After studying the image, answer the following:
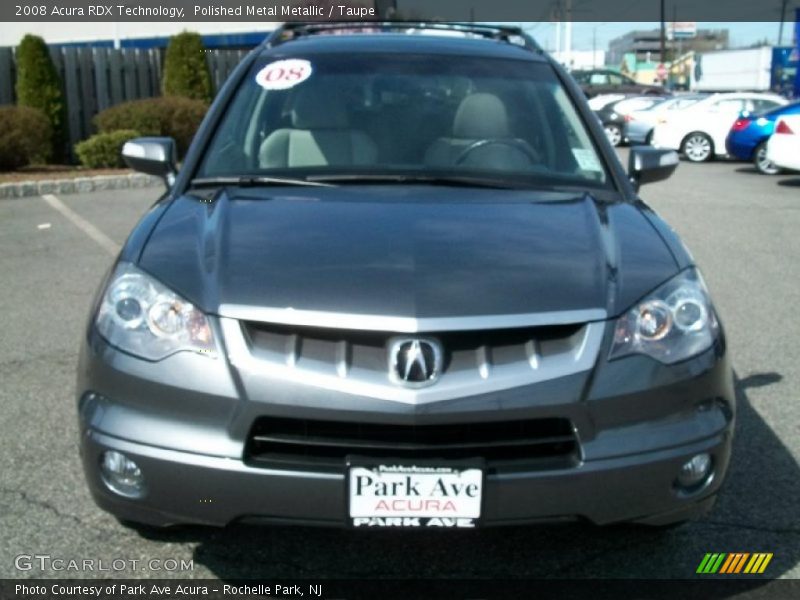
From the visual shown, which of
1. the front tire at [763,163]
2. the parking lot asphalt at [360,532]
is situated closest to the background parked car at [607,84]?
the front tire at [763,163]

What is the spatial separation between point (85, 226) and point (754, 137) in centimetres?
1230

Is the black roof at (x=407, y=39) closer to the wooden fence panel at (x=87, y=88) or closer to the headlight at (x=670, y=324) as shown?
the headlight at (x=670, y=324)

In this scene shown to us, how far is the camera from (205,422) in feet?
9.18

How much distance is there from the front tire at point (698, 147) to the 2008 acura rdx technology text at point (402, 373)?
18571 millimetres

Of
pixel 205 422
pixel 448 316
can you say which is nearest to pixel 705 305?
pixel 448 316

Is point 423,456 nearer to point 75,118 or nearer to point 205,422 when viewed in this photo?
point 205,422

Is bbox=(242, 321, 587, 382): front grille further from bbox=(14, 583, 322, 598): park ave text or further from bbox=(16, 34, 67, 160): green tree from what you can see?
bbox=(16, 34, 67, 160): green tree

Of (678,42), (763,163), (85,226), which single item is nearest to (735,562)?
(85,226)

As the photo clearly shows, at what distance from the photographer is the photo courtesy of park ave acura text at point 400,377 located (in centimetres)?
277

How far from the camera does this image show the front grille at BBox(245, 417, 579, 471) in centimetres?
278

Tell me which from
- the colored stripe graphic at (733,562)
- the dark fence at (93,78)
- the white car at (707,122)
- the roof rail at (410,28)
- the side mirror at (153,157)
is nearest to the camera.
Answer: the colored stripe graphic at (733,562)

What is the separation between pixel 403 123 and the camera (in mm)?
4301

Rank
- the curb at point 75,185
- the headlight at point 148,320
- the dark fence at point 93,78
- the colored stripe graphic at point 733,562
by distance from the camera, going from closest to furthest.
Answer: the headlight at point 148,320 < the colored stripe graphic at point 733,562 < the curb at point 75,185 < the dark fence at point 93,78

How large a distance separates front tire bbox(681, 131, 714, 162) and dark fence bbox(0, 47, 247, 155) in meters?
9.07
